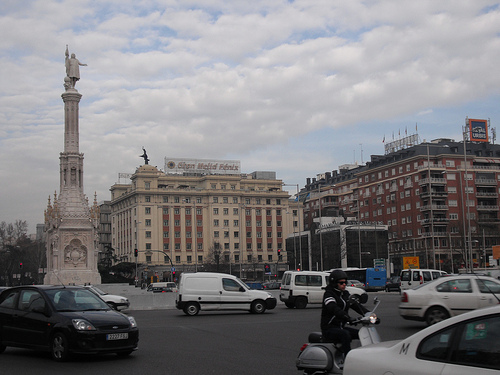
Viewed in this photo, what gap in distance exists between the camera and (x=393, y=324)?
736 inches

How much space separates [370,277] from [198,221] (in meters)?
60.9

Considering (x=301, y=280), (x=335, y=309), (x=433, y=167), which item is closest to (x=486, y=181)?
(x=433, y=167)

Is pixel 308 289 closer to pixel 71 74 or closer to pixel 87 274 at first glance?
pixel 87 274

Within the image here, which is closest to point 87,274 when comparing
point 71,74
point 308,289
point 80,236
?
point 80,236

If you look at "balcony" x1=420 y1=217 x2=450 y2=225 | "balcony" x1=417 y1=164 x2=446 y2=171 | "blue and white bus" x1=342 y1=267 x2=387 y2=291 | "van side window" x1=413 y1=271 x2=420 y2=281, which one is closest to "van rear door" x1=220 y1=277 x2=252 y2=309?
"van side window" x1=413 y1=271 x2=420 y2=281

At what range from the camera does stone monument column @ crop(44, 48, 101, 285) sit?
4984cm

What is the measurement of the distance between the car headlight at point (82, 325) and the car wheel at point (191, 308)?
14287mm

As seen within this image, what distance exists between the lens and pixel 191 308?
2542 centimetres

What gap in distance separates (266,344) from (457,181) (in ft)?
282

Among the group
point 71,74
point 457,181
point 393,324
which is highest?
point 71,74

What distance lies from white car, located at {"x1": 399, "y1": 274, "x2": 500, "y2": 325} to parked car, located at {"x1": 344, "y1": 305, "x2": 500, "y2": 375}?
11.9m

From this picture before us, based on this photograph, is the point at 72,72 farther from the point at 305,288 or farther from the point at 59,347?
the point at 59,347

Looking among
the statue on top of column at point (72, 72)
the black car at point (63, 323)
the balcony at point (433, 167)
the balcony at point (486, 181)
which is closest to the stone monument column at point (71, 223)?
the statue on top of column at point (72, 72)

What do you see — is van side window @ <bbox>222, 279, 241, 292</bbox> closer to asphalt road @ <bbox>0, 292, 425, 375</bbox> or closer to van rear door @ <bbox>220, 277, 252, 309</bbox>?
van rear door @ <bbox>220, 277, 252, 309</bbox>
